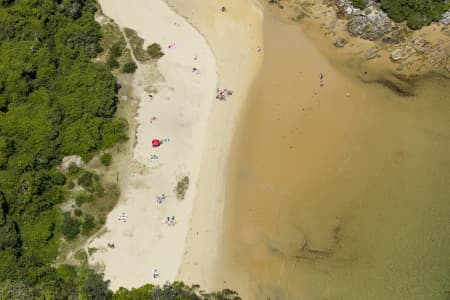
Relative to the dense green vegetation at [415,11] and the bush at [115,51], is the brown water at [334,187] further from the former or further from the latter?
the bush at [115,51]

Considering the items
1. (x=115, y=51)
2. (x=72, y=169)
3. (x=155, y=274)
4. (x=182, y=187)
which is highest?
(x=115, y=51)

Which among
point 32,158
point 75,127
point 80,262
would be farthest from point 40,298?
point 75,127

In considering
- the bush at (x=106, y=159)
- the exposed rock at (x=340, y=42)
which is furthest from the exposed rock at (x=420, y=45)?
the bush at (x=106, y=159)

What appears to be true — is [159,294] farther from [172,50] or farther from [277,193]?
[172,50]

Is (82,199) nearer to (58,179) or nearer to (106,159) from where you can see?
(58,179)

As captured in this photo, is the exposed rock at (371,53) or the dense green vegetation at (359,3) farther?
the dense green vegetation at (359,3)

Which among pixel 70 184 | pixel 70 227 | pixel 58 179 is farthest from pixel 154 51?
pixel 70 227
